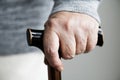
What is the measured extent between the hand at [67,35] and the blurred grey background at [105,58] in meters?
1.02

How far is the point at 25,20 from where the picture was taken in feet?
1.84

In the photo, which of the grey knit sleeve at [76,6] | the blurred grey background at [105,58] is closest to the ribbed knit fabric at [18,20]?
the grey knit sleeve at [76,6]

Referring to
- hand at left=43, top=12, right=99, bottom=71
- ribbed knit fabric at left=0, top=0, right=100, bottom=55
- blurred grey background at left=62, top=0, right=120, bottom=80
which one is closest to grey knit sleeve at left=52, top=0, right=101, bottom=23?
hand at left=43, top=12, right=99, bottom=71

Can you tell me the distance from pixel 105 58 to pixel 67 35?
3.98ft

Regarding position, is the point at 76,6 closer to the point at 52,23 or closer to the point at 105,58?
the point at 52,23

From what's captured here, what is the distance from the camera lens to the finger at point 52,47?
0.38m

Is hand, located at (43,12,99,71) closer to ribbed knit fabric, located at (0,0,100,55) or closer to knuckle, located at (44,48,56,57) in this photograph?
knuckle, located at (44,48,56,57)

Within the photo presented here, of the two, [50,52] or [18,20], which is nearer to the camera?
[50,52]

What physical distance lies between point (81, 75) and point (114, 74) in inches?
9.4

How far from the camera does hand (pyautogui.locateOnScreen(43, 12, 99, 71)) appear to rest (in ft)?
1.26

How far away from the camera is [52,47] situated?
381 mm

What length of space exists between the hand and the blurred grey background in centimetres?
102

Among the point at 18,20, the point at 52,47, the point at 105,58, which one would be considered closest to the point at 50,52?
the point at 52,47

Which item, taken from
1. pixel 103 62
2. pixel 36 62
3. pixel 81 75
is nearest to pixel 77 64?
pixel 81 75
